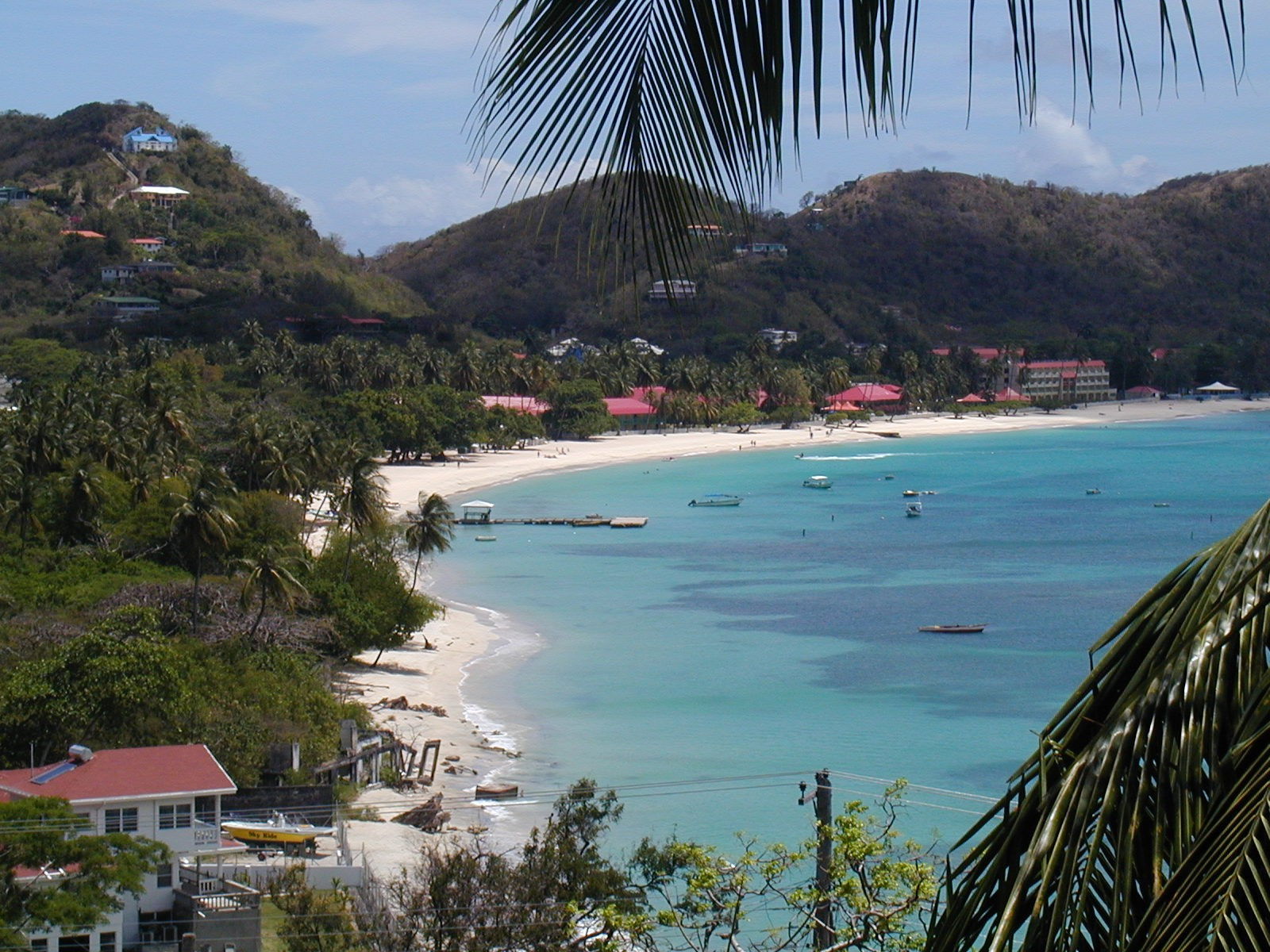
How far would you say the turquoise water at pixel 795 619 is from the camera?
2355cm

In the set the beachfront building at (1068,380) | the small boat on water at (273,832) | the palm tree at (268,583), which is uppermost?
the beachfront building at (1068,380)

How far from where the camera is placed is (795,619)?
36.6 metres

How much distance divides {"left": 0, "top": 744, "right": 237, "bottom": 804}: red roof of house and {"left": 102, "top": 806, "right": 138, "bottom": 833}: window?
0.24 meters

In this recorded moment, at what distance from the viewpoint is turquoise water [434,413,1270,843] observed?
2355 cm

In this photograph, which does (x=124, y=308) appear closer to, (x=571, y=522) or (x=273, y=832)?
(x=571, y=522)

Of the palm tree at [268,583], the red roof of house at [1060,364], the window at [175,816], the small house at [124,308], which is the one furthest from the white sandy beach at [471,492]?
the small house at [124,308]

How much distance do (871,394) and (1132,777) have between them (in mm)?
109446

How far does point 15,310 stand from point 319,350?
45.7 metres

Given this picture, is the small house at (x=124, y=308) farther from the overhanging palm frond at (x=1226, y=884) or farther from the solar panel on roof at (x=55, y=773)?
the overhanging palm frond at (x=1226, y=884)

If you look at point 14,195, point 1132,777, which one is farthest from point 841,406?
point 1132,777

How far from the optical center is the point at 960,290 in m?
180

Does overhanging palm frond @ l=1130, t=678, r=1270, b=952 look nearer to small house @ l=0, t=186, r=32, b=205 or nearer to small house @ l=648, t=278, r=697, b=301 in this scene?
small house @ l=648, t=278, r=697, b=301

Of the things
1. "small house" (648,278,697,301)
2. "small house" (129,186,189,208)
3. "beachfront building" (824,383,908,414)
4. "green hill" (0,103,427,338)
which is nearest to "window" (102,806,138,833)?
"small house" (648,278,697,301)

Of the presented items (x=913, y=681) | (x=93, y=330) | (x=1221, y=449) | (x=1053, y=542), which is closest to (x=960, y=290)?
(x=1221, y=449)
